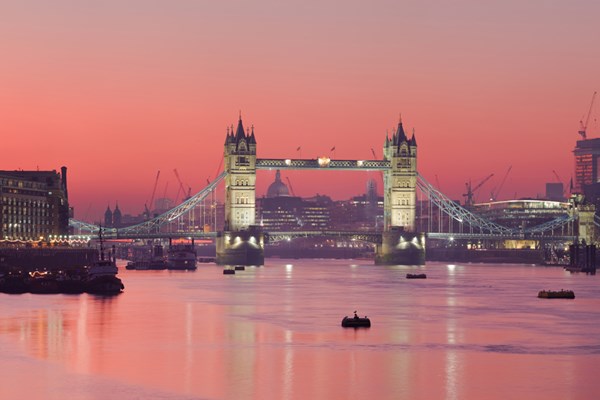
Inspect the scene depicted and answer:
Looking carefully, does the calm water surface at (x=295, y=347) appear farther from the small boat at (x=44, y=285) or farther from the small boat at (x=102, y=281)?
the small boat at (x=44, y=285)

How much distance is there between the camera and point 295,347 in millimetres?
73312

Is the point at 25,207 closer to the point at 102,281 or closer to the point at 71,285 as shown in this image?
the point at 102,281

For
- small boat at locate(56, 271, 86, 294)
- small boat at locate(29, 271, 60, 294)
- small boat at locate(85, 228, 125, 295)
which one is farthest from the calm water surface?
small boat at locate(29, 271, 60, 294)

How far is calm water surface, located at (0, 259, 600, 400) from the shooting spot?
57.5 meters

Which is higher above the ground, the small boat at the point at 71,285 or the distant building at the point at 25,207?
the distant building at the point at 25,207

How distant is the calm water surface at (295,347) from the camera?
57531 millimetres

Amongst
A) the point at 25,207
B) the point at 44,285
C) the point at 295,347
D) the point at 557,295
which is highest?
the point at 25,207

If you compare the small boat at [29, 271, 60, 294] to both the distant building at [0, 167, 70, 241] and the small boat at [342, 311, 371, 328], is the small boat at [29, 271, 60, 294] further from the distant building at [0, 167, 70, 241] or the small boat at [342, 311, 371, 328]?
the distant building at [0, 167, 70, 241]

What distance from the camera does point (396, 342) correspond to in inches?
2995

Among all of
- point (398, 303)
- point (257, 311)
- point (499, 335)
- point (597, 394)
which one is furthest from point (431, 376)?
Answer: point (398, 303)

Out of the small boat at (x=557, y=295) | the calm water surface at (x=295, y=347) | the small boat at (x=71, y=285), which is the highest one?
the small boat at (x=71, y=285)

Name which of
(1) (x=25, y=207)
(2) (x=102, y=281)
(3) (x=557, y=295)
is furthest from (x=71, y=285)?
(1) (x=25, y=207)

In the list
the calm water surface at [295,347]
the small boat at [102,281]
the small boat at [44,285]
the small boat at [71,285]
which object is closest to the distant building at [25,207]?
the small boat at [44,285]

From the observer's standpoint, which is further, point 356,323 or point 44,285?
point 44,285
